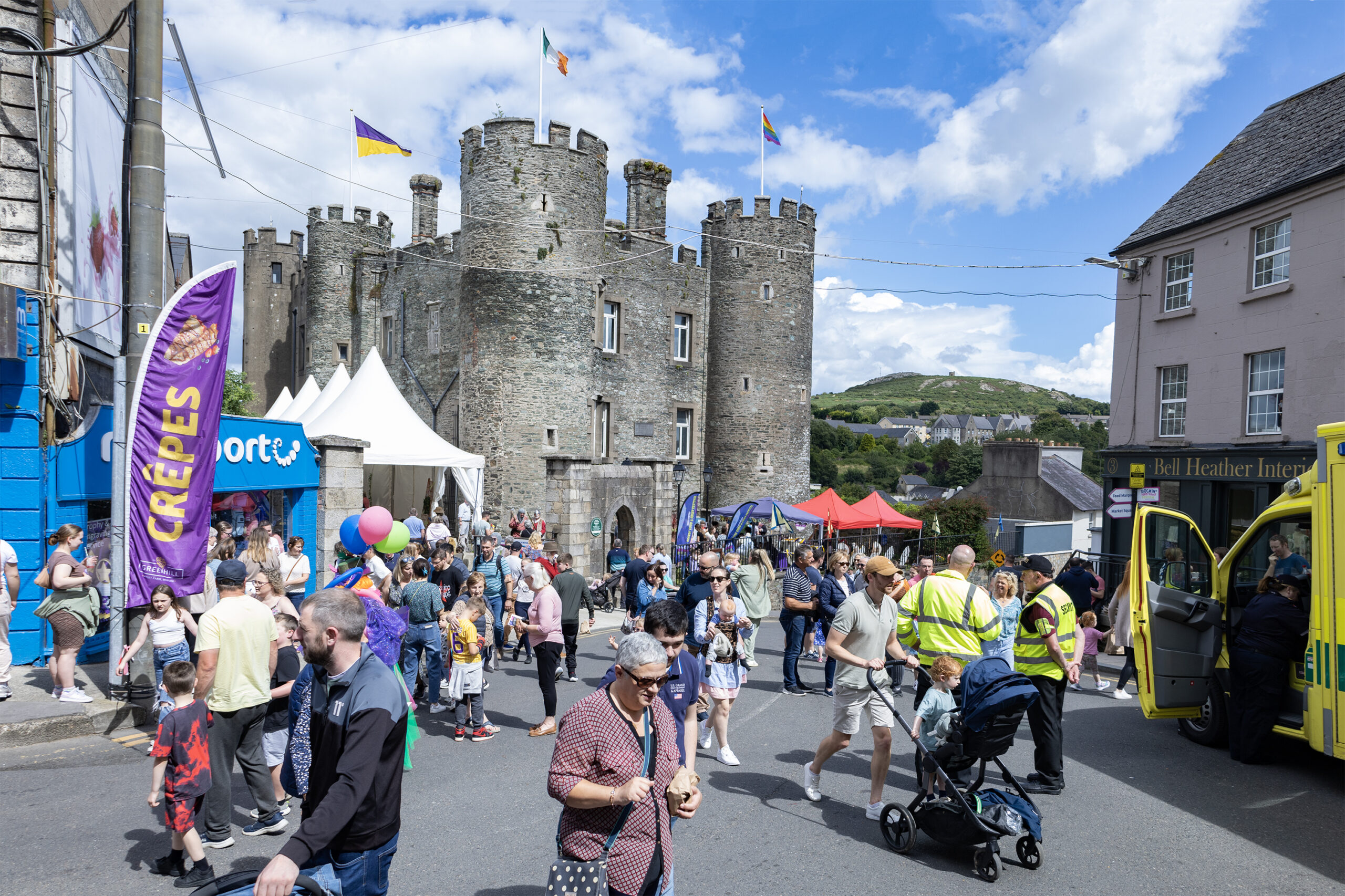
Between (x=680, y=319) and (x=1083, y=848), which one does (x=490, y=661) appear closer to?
(x=1083, y=848)

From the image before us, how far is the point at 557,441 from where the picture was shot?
Result: 24.8 metres

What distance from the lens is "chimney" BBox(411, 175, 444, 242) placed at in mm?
29328

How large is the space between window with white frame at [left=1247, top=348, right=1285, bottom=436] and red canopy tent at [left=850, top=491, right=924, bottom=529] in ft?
23.3

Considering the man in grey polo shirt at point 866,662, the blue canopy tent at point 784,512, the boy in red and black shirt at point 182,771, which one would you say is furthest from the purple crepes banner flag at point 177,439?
the blue canopy tent at point 784,512

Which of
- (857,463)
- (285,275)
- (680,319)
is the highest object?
(285,275)

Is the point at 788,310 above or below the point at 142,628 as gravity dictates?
above

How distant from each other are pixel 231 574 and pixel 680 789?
355 cm

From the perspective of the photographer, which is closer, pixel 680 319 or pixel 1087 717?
pixel 1087 717

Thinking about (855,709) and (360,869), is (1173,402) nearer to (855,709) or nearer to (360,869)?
(855,709)

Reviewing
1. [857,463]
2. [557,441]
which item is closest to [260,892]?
[557,441]

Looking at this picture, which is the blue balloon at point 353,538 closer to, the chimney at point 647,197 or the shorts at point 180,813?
the shorts at point 180,813

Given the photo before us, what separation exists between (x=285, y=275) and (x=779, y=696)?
37169 mm

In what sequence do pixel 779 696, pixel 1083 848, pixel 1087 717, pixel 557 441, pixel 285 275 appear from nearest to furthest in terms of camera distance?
pixel 1083 848, pixel 1087 717, pixel 779 696, pixel 557 441, pixel 285 275

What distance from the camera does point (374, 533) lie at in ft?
29.6
